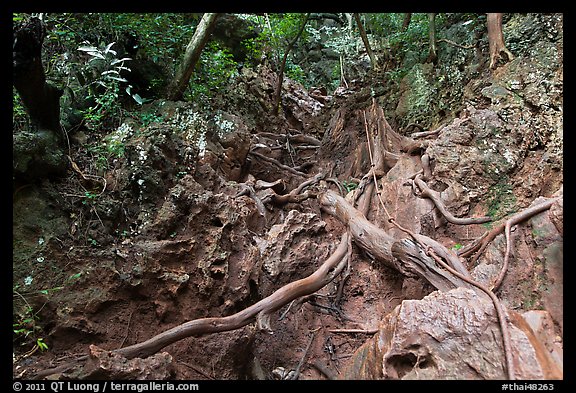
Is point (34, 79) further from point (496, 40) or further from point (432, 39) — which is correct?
point (432, 39)

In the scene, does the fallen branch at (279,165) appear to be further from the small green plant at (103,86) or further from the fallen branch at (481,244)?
the fallen branch at (481,244)

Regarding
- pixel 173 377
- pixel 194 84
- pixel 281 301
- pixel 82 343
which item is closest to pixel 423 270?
pixel 281 301

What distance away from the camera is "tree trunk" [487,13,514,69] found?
507 centimetres

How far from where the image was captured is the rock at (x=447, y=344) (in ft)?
5.99

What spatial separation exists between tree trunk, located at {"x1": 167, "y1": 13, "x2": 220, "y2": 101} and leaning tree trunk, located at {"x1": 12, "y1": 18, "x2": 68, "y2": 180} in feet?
7.53

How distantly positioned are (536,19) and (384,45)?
4737 millimetres

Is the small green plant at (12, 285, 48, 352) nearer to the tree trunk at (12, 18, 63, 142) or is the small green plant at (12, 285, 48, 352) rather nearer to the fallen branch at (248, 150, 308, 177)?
the tree trunk at (12, 18, 63, 142)

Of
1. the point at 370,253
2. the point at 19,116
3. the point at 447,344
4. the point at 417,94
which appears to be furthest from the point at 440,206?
the point at 19,116

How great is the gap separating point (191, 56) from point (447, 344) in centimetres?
555

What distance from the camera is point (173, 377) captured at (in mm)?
2828

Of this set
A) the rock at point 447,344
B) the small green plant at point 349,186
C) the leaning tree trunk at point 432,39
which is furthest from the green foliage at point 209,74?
the rock at point 447,344

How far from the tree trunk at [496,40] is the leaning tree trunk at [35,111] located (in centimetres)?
630

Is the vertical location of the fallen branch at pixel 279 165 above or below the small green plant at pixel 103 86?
below
